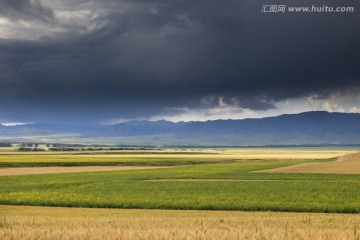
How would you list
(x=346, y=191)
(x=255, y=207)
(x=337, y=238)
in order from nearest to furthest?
(x=337, y=238), (x=255, y=207), (x=346, y=191)

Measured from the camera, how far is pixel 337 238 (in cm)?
1077

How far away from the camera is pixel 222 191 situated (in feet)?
147

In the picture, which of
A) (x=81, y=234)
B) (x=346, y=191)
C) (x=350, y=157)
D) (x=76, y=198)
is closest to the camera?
(x=81, y=234)

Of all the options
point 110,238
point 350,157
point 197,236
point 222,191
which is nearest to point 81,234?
point 110,238

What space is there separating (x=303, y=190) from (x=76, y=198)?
62.4ft

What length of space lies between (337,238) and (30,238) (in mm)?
6402

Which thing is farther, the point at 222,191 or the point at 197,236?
the point at 222,191

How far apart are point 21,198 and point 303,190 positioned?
23.0 meters

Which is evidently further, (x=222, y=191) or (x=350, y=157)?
(x=350, y=157)

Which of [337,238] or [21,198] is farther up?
[337,238]

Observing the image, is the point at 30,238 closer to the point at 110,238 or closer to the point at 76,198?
the point at 110,238

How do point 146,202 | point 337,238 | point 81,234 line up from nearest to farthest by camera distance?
point 337,238
point 81,234
point 146,202

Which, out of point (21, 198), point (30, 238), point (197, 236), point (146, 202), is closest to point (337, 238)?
point (197, 236)

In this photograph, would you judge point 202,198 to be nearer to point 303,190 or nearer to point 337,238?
point 303,190
